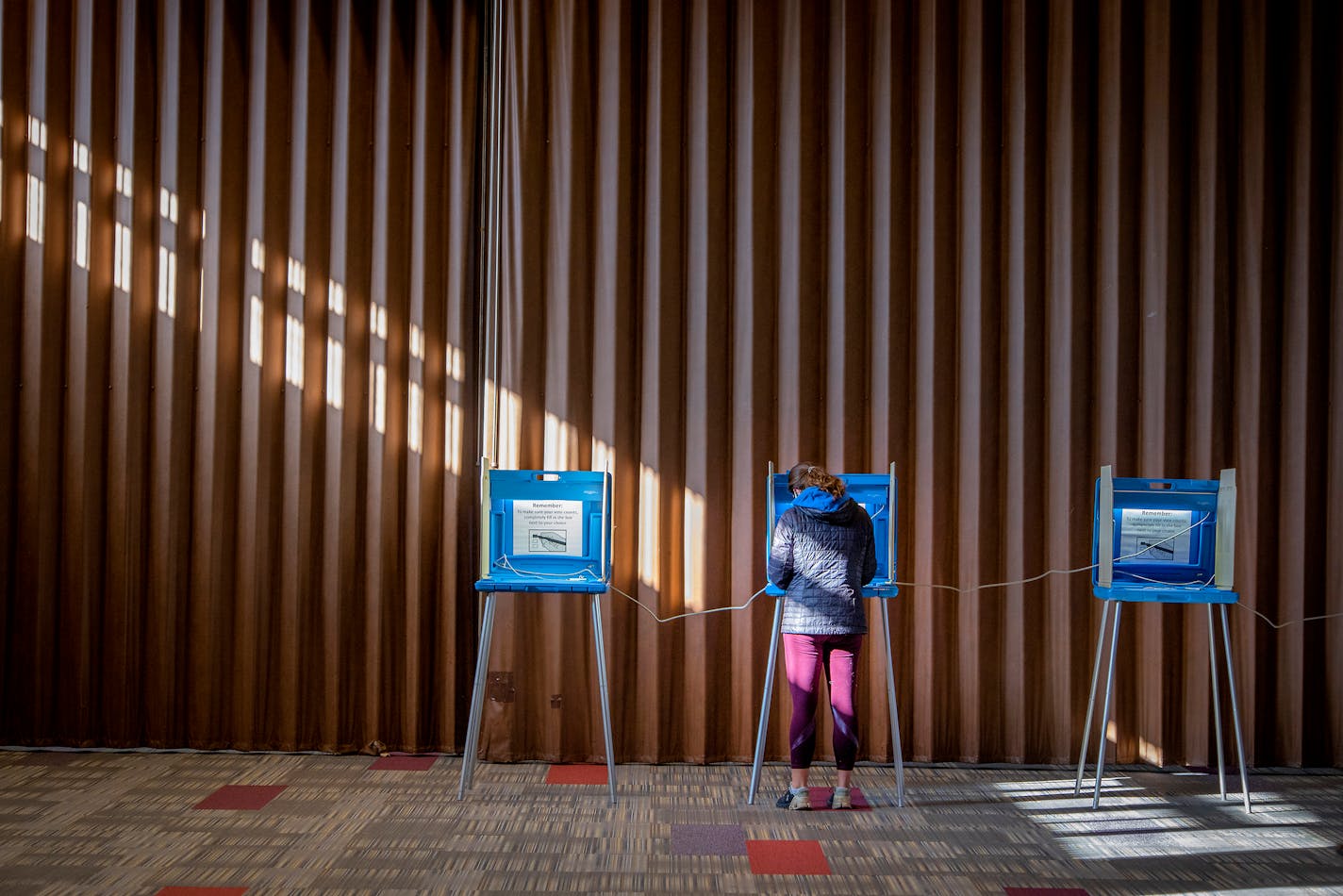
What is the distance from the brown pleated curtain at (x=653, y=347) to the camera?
4.58 metres

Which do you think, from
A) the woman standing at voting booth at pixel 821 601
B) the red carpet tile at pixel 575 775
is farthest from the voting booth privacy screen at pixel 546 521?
the red carpet tile at pixel 575 775

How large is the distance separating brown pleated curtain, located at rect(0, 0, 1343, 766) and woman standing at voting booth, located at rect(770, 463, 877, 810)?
0.67 metres

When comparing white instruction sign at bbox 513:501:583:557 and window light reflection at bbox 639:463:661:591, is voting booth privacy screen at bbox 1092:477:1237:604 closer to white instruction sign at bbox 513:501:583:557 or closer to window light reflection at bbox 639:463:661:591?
window light reflection at bbox 639:463:661:591

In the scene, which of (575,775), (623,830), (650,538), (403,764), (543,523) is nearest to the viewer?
(623,830)

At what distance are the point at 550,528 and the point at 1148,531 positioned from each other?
2427mm

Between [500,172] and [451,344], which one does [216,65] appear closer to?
[500,172]

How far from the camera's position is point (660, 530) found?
15.1 ft

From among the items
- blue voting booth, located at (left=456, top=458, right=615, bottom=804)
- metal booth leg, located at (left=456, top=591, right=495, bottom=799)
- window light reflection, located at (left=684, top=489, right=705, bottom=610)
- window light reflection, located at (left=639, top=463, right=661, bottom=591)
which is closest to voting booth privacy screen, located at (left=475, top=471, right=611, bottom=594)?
blue voting booth, located at (left=456, top=458, right=615, bottom=804)

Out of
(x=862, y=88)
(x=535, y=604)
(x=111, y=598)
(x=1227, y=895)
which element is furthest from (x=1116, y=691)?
(x=111, y=598)

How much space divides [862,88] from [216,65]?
120 inches

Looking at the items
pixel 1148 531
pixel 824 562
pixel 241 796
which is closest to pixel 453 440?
pixel 241 796

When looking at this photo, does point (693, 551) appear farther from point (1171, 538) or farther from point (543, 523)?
point (1171, 538)

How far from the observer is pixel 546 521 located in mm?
4102

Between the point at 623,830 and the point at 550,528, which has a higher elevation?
the point at 550,528
